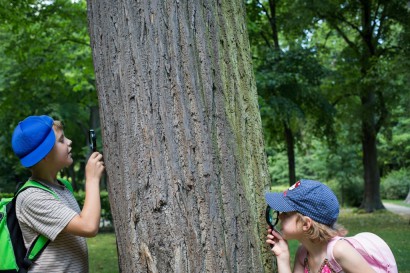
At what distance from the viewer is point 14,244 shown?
7.76ft

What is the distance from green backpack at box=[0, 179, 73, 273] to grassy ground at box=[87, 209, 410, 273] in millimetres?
7422

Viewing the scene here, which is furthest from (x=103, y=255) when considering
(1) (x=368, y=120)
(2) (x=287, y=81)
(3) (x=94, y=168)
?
(1) (x=368, y=120)

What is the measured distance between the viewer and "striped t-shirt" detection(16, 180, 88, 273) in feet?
7.59

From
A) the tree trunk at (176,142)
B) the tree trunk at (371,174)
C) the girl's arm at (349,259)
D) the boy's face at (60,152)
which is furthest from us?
the tree trunk at (371,174)

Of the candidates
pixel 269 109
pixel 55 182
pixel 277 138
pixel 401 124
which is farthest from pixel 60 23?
pixel 401 124

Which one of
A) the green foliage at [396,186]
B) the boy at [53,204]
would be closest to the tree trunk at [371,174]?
the green foliage at [396,186]

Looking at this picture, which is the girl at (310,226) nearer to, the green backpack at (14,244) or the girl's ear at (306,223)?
the girl's ear at (306,223)

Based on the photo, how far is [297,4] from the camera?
19.0 metres

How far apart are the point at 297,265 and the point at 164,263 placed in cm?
77

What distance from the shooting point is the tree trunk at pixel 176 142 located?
2115 mm

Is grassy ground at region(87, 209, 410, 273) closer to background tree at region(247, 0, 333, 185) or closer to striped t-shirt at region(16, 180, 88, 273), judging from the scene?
background tree at region(247, 0, 333, 185)

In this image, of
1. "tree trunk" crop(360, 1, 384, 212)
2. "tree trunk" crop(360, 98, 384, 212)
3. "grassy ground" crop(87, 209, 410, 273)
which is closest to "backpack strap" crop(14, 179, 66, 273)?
"grassy ground" crop(87, 209, 410, 273)

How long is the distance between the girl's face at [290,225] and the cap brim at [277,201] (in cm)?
11

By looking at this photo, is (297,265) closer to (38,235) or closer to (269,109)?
(38,235)
